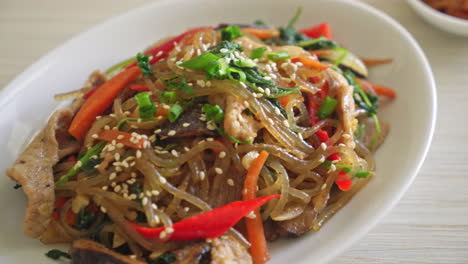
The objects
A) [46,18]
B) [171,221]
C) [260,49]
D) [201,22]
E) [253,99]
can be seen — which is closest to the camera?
[171,221]

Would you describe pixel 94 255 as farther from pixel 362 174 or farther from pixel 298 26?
pixel 298 26

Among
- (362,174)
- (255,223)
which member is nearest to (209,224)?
(255,223)

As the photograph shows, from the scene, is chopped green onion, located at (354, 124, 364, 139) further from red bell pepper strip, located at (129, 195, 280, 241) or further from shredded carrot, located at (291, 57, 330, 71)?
red bell pepper strip, located at (129, 195, 280, 241)

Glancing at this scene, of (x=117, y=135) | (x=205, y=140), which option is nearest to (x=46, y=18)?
(x=117, y=135)

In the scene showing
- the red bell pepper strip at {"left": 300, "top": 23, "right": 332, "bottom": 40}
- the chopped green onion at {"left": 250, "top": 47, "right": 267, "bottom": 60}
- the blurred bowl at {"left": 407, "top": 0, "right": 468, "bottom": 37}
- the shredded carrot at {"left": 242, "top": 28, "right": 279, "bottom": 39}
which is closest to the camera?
the chopped green onion at {"left": 250, "top": 47, "right": 267, "bottom": 60}

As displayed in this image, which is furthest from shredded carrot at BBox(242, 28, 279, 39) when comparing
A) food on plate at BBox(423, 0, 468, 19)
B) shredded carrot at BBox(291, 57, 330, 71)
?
food on plate at BBox(423, 0, 468, 19)

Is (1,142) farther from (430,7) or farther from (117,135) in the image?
(430,7)

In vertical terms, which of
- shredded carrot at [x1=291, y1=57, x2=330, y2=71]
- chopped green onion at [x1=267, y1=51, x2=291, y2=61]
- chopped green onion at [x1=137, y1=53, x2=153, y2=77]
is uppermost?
chopped green onion at [x1=137, y1=53, x2=153, y2=77]
